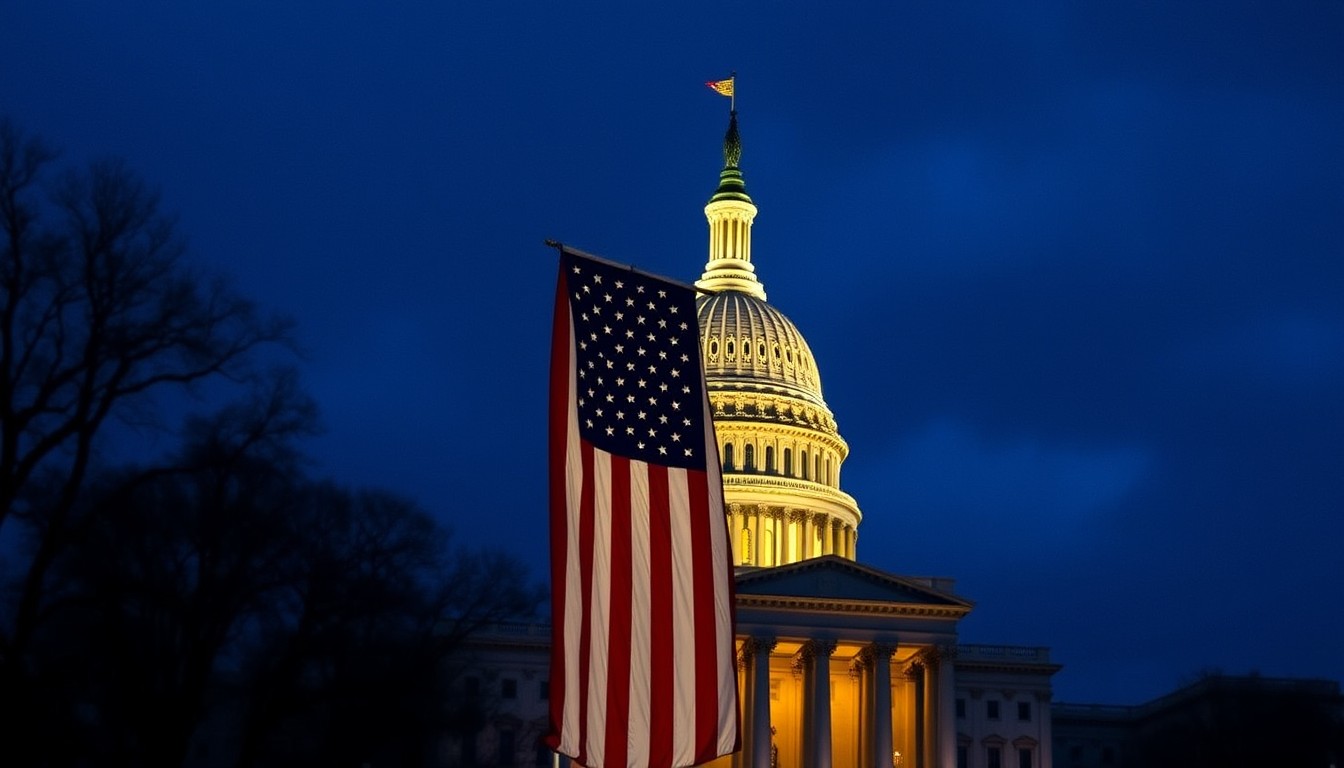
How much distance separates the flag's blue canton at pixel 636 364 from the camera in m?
29.9

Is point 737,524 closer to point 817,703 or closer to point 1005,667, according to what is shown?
point 1005,667

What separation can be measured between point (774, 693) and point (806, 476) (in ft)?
96.8

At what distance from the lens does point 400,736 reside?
78875 mm

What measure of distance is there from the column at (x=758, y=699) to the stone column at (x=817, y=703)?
90.0 inches

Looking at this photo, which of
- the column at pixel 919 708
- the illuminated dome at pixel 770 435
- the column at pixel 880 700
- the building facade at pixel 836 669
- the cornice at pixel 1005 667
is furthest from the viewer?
the illuminated dome at pixel 770 435

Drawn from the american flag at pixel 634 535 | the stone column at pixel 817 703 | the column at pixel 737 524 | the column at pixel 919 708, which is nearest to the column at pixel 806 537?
the column at pixel 737 524

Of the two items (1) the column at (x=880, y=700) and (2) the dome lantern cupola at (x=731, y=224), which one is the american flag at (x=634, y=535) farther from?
→ (2) the dome lantern cupola at (x=731, y=224)

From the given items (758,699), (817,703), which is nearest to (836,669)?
(817,703)

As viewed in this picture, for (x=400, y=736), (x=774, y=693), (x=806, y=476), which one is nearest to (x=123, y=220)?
(x=400, y=736)

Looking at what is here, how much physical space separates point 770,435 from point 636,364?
114m

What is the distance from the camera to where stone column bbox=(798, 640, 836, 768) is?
108 m

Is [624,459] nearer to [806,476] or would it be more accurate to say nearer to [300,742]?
[300,742]

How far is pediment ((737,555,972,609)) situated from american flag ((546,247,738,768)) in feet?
263

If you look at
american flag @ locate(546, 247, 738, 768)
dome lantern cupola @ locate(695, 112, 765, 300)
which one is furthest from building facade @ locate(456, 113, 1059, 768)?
american flag @ locate(546, 247, 738, 768)
